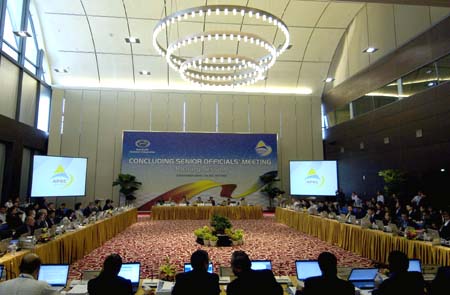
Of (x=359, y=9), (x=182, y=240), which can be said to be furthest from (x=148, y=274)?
(x=359, y=9)

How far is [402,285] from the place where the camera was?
2070 mm

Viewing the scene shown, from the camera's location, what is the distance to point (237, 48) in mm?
13711

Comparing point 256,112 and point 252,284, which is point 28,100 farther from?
point 252,284

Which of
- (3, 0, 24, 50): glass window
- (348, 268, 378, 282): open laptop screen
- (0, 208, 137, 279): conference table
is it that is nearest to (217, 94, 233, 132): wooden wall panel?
(0, 208, 137, 279): conference table

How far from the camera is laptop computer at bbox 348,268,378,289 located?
2758mm

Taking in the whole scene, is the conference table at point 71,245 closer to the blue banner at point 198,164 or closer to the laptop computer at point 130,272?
the laptop computer at point 130,272

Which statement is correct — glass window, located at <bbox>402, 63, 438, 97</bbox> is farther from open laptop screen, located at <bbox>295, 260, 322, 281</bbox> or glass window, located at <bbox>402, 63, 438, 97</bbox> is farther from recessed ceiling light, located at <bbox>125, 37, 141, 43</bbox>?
recessed ceiling light, located at <bbox>125, 37, 141, 43</bbox>

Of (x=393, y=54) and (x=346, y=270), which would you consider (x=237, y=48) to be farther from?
(x=346, y=270)

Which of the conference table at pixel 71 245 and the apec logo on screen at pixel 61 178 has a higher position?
the apec logo on screen at pixel 61 178

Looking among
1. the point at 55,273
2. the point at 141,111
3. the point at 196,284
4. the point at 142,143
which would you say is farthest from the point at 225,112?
the point at 196,284

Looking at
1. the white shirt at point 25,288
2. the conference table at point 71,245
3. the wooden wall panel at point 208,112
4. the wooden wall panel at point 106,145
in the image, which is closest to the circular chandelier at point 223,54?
the conference table at point 71,245

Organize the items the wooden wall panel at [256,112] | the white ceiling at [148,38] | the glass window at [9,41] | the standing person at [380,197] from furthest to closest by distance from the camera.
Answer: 1. the wooden wall panel at [256,112]
2. the white ceiling at [148,38]
3. the glass window at [9,41]
4. the standing person at [380,197]

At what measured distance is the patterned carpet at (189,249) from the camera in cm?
539

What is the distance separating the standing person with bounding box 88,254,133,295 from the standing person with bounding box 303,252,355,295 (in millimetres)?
1173
